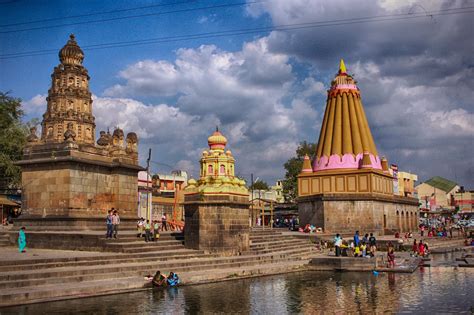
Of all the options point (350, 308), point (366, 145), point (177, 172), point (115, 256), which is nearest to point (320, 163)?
point (366, 145)

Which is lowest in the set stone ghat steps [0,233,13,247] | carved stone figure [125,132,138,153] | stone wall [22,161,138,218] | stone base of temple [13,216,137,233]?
stone ghat steps [0,233,13,247]

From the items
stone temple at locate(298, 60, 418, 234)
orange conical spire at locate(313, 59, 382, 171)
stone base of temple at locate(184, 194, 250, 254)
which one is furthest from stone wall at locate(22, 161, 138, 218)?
orange conical spire at locate(313, 59, 382, 171)

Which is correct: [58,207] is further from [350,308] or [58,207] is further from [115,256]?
[350,308]

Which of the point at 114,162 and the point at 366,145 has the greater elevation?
the point at 366,145

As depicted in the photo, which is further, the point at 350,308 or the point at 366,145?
the point at 366,145

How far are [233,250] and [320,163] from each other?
22.1m

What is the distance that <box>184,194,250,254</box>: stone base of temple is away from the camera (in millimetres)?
19766

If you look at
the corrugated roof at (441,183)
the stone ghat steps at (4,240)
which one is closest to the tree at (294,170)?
the stone ghat steps at (4,240)

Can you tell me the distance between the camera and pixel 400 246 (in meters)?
28.5

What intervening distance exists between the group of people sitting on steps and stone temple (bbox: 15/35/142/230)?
9.98m

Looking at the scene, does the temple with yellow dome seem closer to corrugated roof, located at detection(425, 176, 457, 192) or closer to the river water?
the river water

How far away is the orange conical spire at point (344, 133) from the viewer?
3941 centimetres

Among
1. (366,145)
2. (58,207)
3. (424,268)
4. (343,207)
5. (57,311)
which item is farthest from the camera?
(366,145)

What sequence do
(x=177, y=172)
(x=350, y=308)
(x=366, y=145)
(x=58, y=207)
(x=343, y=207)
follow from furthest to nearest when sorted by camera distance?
(x=177, y=172) < (x=366, y=145) < (x=343, y=207) < (x=58, y=207) < (x=350, y=308)
